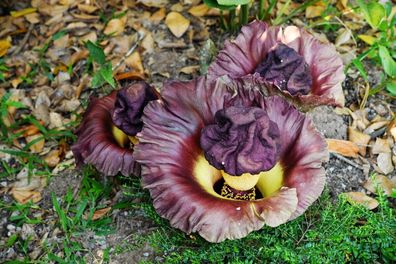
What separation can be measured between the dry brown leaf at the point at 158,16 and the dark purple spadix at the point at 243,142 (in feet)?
5.59

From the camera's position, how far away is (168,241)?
255cm

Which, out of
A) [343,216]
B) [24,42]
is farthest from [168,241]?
[24,42]

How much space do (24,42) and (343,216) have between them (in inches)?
93.6

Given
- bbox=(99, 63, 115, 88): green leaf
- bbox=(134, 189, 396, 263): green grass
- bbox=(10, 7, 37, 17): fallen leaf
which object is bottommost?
bbox=(134, 189, 396, 263): green grass

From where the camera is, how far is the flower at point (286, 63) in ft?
8.29

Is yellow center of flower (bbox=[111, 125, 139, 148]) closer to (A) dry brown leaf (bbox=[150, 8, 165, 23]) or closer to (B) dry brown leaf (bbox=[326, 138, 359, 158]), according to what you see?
(B) dry brown leaf (bbox=[326, 138, 359, 158])

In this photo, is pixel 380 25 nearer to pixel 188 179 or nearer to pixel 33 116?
pixel 188 179

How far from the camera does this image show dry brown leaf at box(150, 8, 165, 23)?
12.3ft

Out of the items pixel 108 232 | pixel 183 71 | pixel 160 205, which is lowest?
pixel 108 232

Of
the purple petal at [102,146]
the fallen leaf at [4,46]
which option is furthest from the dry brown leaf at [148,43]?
the fallen leaf at [4,46]

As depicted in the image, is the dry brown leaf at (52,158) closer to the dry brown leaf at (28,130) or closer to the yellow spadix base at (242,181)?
the dry brown leaf at (28,130)

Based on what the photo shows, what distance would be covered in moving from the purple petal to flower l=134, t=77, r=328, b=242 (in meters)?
0.28

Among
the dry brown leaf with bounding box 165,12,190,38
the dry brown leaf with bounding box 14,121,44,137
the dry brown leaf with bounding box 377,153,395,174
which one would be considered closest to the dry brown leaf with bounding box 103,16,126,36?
the dry brown leaf with bounding box 165,12,190,38

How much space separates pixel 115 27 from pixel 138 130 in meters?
1.35
